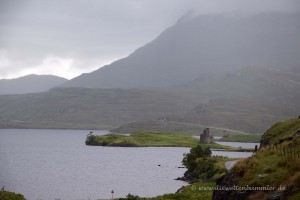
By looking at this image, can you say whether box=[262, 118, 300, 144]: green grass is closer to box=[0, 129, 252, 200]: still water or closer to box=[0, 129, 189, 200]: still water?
box=[0, 129, 189, 200]: still water

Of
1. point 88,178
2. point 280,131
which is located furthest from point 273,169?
point 88,178

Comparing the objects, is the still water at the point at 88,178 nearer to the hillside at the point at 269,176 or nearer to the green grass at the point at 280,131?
the green grass at the point at 280,131

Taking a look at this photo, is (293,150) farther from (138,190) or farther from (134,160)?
(134,160)

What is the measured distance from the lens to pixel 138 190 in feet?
336

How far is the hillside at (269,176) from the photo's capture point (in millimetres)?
33916

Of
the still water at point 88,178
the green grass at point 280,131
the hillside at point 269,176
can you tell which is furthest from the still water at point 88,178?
the hillside at point 269,176

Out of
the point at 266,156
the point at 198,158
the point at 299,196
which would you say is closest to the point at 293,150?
the point at 266,156

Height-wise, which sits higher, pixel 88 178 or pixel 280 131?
pixel 280 131

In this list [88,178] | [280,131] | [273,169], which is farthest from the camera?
[88,178]

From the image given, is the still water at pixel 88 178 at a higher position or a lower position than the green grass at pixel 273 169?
lower

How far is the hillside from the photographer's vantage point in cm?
3392

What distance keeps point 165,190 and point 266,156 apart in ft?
195

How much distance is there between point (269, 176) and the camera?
3734cm

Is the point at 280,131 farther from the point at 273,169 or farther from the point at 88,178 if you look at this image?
the point at 88,178
